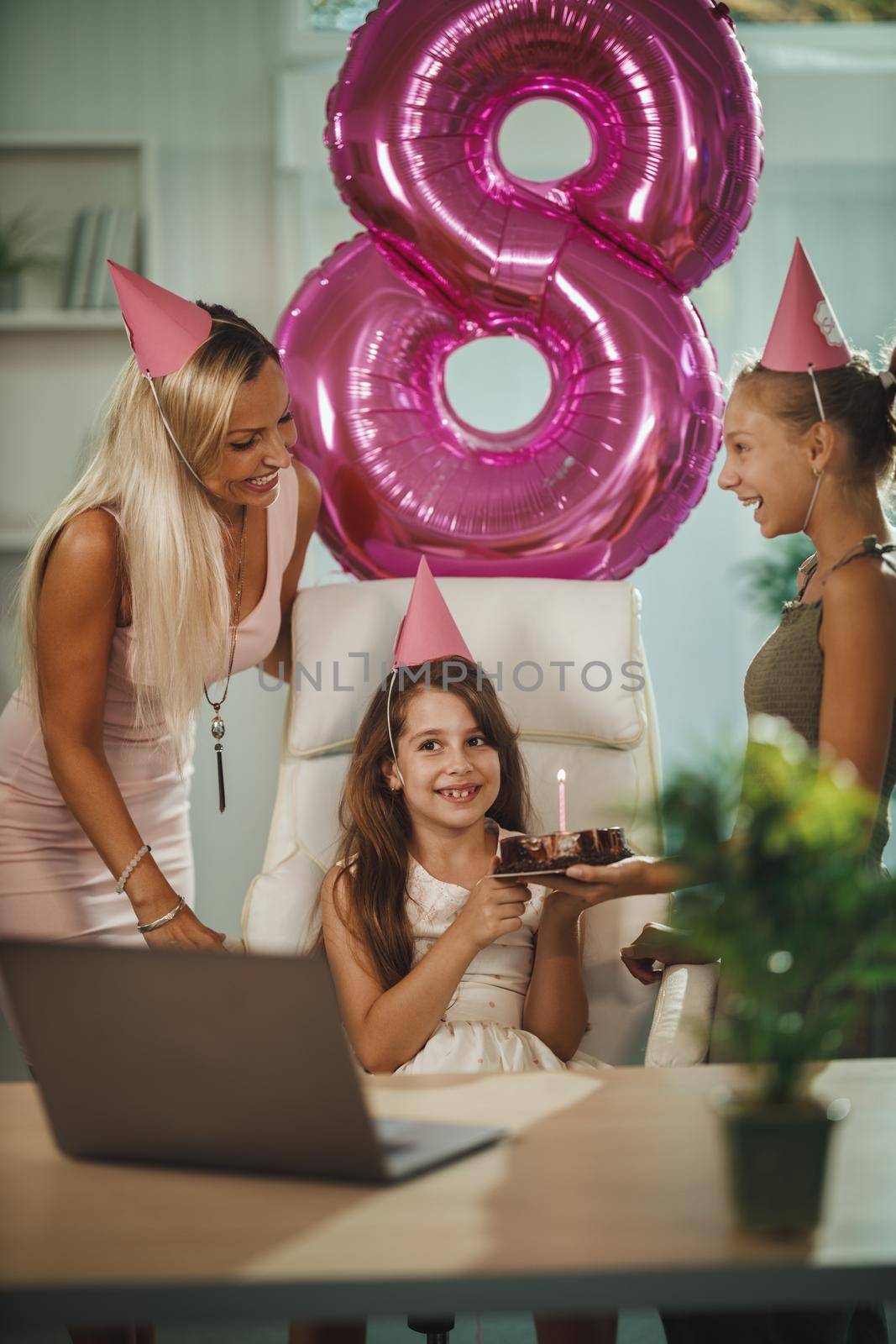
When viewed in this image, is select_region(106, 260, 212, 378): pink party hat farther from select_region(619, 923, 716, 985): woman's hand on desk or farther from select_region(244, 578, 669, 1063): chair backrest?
select_region(619, 923, 716, 985): woman's hand on desk

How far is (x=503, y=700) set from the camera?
6.00 ft

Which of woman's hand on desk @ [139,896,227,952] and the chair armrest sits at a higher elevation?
woman's hand on desk @ [139,896,227,952]

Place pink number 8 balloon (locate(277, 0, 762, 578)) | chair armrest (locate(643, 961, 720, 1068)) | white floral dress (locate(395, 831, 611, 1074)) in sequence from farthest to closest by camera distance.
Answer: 1. pink number 8 balloon (locate(277, 0, 762, 578))
2. white floral dress (locate(395, 831, 611, 1074))
3. chair armrest (locate(643, 961, 720, 1068))

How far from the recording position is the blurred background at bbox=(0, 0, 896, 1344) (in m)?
3.22

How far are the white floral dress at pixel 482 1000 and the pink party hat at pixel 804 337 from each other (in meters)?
0.68

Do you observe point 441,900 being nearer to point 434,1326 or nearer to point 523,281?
point 434,1326

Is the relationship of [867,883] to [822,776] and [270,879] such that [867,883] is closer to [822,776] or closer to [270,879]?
[822,776]

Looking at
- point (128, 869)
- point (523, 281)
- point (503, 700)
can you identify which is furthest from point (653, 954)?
point (523, 281)

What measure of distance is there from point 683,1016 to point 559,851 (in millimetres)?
317

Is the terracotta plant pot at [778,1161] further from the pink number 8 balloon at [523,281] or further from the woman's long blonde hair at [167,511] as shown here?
the pink number 8 balloon at [523,281]

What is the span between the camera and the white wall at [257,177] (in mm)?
3305

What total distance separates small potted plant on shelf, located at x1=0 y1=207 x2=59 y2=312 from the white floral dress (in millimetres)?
2129

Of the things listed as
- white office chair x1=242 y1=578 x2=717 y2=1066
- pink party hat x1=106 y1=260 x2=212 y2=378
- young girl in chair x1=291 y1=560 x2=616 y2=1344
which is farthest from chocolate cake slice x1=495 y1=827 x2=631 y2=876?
pink party hat x1=106 y1=260 x2=212 y2=378

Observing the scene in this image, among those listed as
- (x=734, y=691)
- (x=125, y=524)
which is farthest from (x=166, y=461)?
(x=734, y=691)
